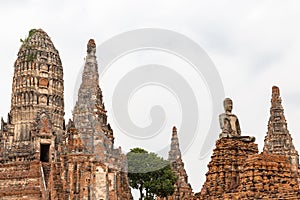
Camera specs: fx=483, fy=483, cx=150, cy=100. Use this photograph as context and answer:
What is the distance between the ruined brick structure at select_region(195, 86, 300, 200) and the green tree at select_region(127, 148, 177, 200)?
26.9 metres

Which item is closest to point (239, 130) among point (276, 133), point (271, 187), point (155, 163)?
point (271, 187)

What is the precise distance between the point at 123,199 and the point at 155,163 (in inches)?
217

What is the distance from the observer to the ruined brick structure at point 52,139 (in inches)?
1492

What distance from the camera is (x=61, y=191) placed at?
37406 mm

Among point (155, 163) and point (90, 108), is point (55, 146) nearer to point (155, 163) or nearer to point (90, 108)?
point (90, 108)

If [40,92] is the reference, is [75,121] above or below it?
below

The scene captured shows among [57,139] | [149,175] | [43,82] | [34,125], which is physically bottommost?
[149,175]

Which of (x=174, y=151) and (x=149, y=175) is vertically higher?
(x=174, y=151)

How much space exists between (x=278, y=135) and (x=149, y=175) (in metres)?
12.3

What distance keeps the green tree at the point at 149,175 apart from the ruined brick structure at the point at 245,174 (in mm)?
26910

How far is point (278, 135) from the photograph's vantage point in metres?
38.0

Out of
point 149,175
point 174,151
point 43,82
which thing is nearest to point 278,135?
point 149,175

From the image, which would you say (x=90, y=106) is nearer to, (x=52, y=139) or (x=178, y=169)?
(x=52, y=139)

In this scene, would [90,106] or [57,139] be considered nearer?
[90,106]
